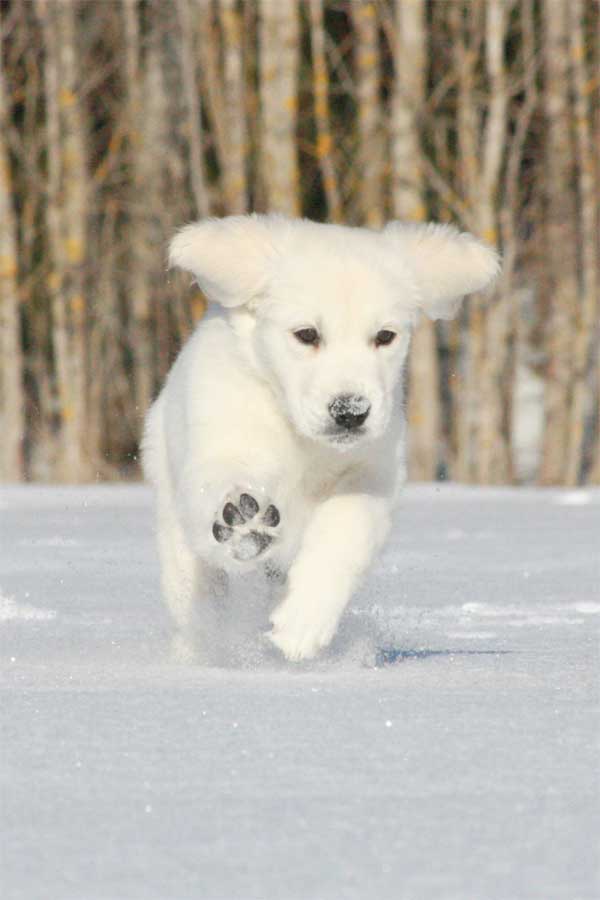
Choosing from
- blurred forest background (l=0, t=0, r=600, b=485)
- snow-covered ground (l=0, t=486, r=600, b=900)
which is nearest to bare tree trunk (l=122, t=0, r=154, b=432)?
blurred forest background (l=0, t=0, r=600, b=485)

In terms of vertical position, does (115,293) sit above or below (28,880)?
below

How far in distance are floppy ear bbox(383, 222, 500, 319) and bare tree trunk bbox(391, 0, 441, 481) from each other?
9591 mm

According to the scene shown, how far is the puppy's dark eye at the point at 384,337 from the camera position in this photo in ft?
13.4

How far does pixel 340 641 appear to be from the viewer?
14.4 ft

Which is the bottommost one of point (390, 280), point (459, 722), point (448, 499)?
point (448, 499)

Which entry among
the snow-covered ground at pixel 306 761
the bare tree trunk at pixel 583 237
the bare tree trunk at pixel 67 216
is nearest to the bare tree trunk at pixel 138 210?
the bare tree trunk at pixel 67 216

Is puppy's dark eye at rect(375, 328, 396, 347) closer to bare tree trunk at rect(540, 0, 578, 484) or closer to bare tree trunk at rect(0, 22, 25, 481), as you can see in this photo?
bare tree trunk at rect(540, 0, 578, 484)

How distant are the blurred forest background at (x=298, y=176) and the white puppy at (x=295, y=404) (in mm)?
9810

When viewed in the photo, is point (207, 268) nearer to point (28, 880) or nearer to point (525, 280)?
point (28, 880)

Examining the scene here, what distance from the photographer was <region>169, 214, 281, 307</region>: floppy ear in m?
4.29

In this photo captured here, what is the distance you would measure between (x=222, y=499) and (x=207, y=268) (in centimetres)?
76

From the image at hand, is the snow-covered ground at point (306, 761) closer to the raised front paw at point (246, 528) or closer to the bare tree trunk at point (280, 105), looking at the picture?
the raised front paw at point (246, 528)

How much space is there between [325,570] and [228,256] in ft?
3.12

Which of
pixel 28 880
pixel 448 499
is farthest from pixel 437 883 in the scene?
pixel 448 499
